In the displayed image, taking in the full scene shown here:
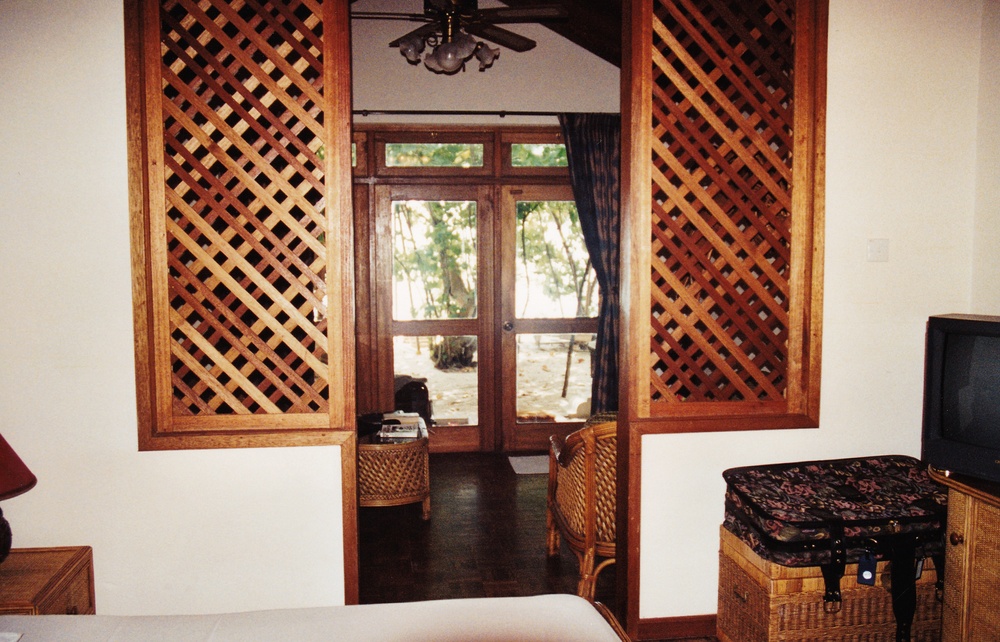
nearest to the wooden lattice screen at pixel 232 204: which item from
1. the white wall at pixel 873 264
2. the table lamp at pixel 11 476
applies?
the table lamp at pixel 11 476

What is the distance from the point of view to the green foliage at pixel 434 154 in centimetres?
441

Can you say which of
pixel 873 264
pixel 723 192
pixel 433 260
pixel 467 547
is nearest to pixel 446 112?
pixel 433 260

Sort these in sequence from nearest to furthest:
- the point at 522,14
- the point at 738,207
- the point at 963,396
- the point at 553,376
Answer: the point at 963,396 → the point at 738,207 → the point at 522,14 → the point at 553,376

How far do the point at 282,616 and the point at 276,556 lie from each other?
0.81m

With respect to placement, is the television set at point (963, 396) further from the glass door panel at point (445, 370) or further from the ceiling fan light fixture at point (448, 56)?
the glass door panel at point (445, 370)

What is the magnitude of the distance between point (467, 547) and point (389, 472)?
1.73ft

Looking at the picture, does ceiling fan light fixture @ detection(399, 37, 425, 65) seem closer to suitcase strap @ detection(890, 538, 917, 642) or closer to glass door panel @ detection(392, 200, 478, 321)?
glass door panel @ detection(392, 200, 478, 321)

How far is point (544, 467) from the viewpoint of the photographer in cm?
421

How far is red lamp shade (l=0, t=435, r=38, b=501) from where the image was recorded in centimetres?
131

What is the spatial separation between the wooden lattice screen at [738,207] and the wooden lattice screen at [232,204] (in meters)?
1.09

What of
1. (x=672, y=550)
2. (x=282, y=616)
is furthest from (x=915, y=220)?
(x=282, y=616)

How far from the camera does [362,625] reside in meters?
1.33

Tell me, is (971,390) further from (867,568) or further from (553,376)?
(553,376)

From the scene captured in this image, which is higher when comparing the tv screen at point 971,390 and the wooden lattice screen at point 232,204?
the wooden lattice screen at point 232,204
